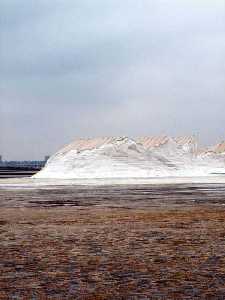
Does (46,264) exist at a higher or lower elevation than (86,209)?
higher

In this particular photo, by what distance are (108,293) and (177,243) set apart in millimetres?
4899

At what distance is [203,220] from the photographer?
1753 centimetres

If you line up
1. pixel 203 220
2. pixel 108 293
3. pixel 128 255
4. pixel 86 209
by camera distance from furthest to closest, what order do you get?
pixel 86 209
pixel 203 220
pixel 128 255
pixel 108 293

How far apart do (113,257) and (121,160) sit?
229 ft

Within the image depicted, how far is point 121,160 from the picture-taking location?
80500mm

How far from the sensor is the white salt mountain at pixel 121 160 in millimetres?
78438

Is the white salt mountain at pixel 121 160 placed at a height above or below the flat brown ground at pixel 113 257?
below

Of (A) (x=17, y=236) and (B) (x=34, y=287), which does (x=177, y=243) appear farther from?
(B) (x=34, y=287)

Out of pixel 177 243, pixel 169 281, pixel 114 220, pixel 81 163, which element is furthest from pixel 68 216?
pixel 81 163

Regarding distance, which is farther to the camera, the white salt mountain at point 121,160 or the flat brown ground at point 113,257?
the white salt mountain at point 121,160

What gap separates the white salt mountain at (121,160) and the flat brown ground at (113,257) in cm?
5920

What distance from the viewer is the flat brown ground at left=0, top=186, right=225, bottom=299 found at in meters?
8.07

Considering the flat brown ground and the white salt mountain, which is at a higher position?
the flat brown ground

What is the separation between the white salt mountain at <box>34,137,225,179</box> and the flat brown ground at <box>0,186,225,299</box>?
2331 inches
